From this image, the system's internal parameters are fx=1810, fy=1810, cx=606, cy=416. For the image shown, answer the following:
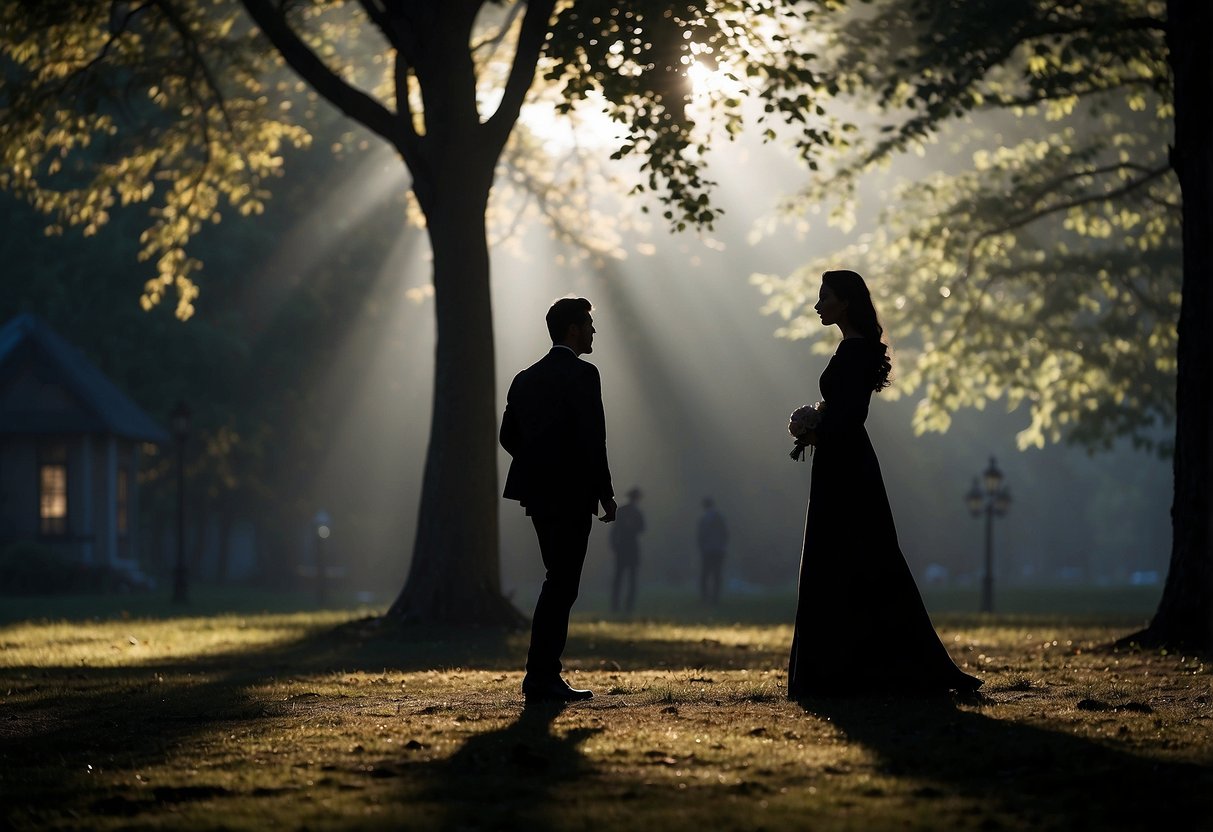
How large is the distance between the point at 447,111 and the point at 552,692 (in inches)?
414

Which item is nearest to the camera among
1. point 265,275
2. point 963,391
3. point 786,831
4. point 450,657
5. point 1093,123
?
point 786,831

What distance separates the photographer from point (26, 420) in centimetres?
4306

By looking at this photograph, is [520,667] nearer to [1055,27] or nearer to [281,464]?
[1055,27]

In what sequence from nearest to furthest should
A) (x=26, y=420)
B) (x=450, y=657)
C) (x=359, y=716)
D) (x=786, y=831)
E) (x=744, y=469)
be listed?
(x=786, y=831)
(x=359, y=716)
(x=450, y=657)
(x=26, y=420)
(x=744, y=469)

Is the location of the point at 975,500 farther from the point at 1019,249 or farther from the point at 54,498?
the point at 54,498

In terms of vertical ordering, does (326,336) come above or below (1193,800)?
above

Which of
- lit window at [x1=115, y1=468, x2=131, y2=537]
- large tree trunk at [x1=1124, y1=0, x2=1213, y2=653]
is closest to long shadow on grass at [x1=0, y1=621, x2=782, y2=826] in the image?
large tree trunk at [x1=1124, y1=0, x2=1213, y2=653]

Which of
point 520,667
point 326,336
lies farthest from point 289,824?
point 326,336

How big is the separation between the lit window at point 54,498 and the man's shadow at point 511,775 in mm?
37067

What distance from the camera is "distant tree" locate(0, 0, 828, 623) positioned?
17.8 meters

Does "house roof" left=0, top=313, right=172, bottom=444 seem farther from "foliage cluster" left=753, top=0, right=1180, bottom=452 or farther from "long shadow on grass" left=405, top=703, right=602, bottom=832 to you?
"long shadow on grass" left=405, top=703, right=602, bottom=832

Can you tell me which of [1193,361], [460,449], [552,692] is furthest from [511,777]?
[460,449]

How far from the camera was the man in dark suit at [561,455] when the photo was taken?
9.88 meters

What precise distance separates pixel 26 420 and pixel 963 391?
23465mm
